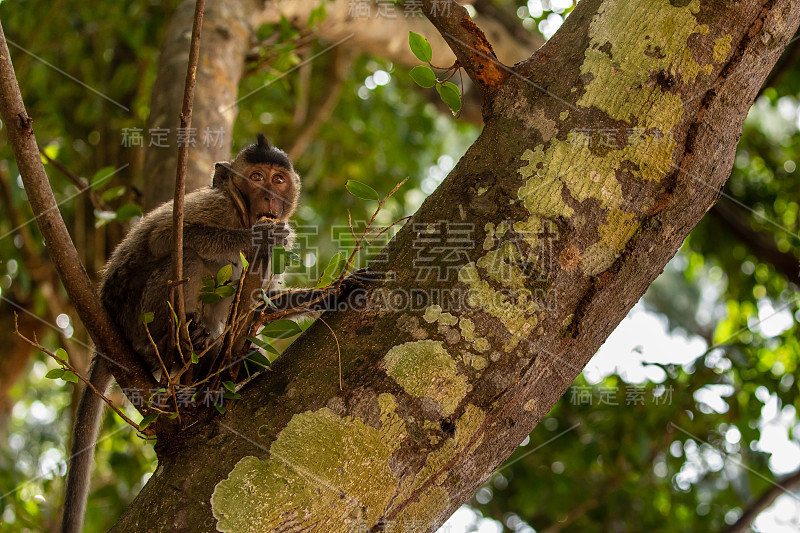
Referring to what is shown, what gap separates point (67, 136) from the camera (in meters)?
5.96

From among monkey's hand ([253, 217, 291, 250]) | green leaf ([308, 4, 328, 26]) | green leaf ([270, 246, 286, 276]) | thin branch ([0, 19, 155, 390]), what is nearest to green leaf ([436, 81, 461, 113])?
green leaf ([270, 246, 286, 276])

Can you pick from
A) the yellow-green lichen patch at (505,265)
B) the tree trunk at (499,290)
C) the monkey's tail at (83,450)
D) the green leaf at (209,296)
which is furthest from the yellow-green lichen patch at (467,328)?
the monkey's tail at (83,450)

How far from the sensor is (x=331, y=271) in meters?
2.15

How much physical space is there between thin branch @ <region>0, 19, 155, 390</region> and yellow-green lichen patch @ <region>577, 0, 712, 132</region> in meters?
1.51

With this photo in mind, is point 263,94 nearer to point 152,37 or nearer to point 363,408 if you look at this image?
point 152,37

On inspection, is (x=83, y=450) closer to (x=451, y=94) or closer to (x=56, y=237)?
(x=56, y=237)

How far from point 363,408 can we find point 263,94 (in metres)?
5.13

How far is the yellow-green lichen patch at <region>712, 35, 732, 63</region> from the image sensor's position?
6.54ft

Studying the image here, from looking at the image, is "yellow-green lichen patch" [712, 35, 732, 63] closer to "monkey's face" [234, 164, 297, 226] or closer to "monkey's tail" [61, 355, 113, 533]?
"monkey's face" [234, 164, 297, 226]

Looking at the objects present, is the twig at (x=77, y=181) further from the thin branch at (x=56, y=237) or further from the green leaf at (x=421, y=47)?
the green leaf at (x=421, y=47)

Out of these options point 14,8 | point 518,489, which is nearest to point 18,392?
point 14,8

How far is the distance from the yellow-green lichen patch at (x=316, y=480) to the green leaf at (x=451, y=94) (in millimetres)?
964

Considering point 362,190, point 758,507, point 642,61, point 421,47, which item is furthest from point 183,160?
point 758,507

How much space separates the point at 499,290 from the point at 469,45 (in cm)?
78
